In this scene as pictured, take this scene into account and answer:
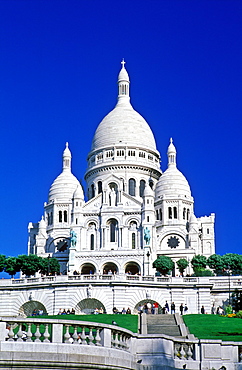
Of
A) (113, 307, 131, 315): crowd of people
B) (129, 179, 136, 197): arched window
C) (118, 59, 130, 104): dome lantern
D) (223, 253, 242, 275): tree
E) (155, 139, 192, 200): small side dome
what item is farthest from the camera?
(118, 59, 130, 104): dome lantern

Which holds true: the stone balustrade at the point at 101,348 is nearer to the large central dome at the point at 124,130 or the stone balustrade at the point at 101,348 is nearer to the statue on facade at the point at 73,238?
the statue on facade at the point at 73,238

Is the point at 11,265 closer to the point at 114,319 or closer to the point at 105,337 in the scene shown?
the point at 114,319

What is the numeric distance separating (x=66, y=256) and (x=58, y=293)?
37.1 m

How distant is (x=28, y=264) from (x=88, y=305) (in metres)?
25.3

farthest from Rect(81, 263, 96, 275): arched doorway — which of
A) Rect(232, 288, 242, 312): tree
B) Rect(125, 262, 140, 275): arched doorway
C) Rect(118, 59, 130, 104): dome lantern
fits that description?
Rect(118, 59, 130, 104): dome lantern

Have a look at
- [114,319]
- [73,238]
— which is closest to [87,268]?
[73,238]

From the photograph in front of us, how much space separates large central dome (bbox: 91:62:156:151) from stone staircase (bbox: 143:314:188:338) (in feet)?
232

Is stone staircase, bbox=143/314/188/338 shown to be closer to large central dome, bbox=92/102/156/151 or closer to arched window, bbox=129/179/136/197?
arched window, bbox=129/179/136/197

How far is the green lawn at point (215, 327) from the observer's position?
31.5m

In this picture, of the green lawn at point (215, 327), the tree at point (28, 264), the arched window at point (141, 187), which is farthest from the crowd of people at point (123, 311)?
the arched window at point (141, 187)

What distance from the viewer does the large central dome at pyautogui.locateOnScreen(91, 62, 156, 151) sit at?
11094 centimetres

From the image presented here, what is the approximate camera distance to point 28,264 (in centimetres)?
8225

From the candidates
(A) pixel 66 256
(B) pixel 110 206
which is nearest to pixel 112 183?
(B) pixel 110 206

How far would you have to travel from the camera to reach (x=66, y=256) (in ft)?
314
